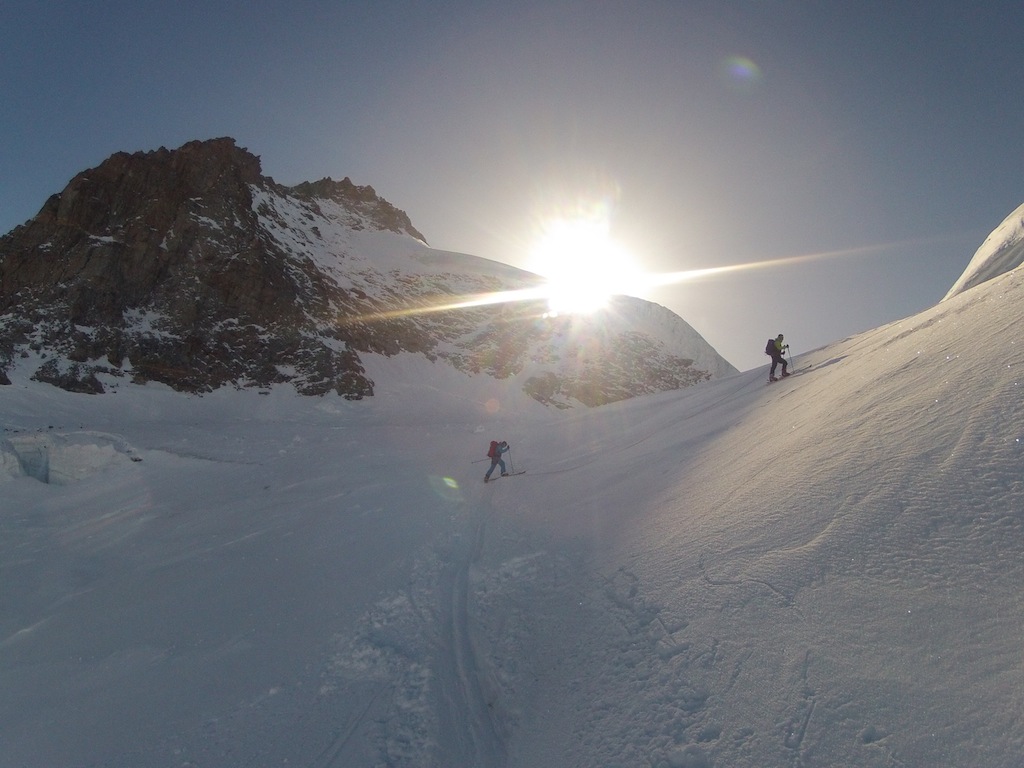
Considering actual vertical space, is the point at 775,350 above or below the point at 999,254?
below

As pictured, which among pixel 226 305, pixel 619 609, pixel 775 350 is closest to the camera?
pixel 619 609

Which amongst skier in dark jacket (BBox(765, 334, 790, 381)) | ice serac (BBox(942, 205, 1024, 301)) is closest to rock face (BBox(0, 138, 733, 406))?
skier in dark jacket (BBox(765, 334, 790, 381))

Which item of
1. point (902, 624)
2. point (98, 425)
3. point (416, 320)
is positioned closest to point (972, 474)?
point (902, 624)

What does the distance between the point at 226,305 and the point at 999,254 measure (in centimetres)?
3619

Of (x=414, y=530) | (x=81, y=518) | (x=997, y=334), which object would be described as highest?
(x=997, y=334)

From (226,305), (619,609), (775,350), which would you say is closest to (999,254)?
(775,350)

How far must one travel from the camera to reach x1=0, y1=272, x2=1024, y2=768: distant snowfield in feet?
9.61

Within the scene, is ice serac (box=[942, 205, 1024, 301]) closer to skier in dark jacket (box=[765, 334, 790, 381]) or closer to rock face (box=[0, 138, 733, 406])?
skier in dark jacket (box=[765, 334, 790, 381])

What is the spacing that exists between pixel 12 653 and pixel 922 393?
10786 millimetres

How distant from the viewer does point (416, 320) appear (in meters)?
42.1

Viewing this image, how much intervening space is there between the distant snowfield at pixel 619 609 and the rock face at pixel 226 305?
18.5m

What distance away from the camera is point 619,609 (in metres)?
4.71

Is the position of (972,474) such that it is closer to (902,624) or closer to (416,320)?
(902,624)

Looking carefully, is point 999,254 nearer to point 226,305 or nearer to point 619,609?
point 619,609
